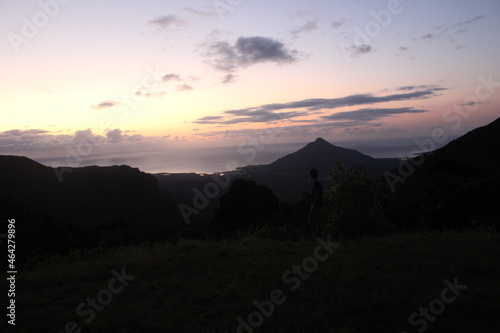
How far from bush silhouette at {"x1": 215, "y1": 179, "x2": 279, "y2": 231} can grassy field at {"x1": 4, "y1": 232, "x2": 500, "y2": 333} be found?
2212cm

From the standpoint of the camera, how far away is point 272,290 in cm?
626

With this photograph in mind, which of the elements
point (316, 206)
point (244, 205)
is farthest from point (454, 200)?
point (244, 205)

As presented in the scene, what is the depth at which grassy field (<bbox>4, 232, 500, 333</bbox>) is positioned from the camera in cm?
498

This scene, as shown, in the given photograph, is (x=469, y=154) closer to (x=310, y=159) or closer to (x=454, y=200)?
(x=454, y=200)

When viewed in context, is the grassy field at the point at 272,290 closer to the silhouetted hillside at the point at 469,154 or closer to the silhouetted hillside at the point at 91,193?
the silhouetted hillside at the point at 469,154

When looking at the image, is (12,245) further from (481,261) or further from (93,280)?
(481,261)

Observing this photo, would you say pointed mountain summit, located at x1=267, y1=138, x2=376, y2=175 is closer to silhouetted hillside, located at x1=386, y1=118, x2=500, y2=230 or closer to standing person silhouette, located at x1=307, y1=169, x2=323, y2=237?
silhouetted hillside, located at x1=386, y1=118, x2=500, y2=230

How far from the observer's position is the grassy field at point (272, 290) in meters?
4.98

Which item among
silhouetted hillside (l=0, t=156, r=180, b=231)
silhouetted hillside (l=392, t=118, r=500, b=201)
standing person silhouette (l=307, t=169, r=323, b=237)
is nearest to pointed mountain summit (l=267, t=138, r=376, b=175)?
silhouetted hillside (l=392, t=118, r=500, b=201)

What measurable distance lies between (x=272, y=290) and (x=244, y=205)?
26179 millimetres

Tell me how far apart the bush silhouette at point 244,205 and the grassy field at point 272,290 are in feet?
72.6

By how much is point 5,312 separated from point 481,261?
9661 millimetres

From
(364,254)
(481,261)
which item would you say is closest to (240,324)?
(364,254)

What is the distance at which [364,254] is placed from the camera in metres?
8.55
